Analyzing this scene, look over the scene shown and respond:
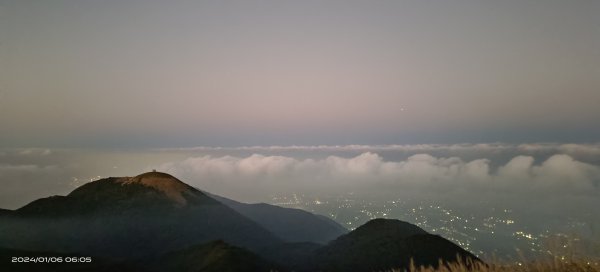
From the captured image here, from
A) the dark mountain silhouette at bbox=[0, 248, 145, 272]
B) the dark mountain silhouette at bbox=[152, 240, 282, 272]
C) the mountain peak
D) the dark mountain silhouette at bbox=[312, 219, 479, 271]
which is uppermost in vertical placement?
the mountain peak

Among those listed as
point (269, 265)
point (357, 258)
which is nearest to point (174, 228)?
point (269, 265)

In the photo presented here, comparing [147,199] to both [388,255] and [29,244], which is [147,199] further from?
[388,255]

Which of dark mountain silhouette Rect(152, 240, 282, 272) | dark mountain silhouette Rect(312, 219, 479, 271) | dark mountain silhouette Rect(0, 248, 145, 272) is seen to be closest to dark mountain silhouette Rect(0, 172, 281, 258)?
dark mountain silhouette Rect(152, 240, 282, 272)

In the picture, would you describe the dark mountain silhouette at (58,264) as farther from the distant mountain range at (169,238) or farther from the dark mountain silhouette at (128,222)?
the dark mountain silhouette at (128,222)

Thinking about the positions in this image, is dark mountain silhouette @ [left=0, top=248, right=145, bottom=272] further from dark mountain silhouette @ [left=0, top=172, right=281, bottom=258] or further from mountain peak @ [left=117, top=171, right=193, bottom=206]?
mountain peak @ [left=117, top=171, right=193, bottom=206]

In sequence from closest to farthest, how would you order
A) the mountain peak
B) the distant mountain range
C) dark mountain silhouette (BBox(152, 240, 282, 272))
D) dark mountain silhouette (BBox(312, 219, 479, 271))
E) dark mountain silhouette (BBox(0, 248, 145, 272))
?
dark mountain silhouette (BBox(0, 248, 145, 272)) < dark mountain silhouette (BBox(152, 240, 282, 272)) < the distant mountain range < dark mountain silhouette (BBox(312, 219, 479, 271)) < the mountain peak

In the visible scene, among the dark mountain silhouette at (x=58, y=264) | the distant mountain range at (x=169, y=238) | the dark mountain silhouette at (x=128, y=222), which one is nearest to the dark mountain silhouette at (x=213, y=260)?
the distant mountain range at (x=169, y=238)

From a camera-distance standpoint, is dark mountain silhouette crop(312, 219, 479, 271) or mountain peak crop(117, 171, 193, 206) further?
mountain peak crop(117, 171, 193, 206)

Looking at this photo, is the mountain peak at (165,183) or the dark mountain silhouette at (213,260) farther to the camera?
the mountain peak at (165,183)
